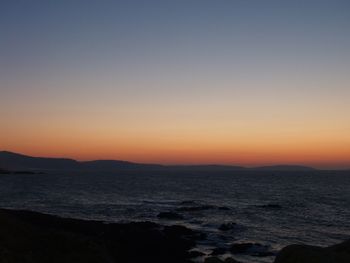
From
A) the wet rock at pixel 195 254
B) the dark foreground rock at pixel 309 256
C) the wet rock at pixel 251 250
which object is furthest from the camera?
the wet rock at pixel 251 250

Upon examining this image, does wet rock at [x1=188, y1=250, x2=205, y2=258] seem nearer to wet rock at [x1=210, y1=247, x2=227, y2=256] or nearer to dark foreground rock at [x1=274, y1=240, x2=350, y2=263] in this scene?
wet rock at [x1=210, y1=247, x2=227, y2=256]

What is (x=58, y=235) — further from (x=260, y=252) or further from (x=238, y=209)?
(x=238, y=209)

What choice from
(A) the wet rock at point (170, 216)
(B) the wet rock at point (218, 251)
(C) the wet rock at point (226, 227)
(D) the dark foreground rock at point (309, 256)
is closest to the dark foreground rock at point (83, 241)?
(B) the wet rock at point (218, 251)

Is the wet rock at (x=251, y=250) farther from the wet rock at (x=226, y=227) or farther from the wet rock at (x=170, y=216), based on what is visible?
the wet rock at (x=170, y=216)

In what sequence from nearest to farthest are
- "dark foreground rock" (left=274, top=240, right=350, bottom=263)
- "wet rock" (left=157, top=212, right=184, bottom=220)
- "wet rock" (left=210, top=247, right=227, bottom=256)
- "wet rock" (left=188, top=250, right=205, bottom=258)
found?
"dark foreground rock" (left=274, top=240, right=350, bottom=263)
"wet rock" (left=188, top=250, right=205, bottom=258)
"wet rock" (left=210, top=247, right=227, bottom=256)
"wet rock" (left=157, top=212, right=184, bottom=220)

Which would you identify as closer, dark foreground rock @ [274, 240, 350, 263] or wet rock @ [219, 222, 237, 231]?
dark foreground rock @ [274, 240, 350, 263]

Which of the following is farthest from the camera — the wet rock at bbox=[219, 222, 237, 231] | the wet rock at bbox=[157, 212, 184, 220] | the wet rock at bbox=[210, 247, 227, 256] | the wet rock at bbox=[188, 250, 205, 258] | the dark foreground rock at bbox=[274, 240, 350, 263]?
the wet rock at bbox=[157, 212, 184, 220]

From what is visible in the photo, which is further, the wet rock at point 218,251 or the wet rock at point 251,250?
the wet rock at point 251,250

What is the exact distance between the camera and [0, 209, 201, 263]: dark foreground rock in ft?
59.7

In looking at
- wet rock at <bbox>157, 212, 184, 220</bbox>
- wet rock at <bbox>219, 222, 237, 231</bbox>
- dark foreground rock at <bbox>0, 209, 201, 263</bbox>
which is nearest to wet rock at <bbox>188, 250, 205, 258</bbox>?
dark foreground rock at <bbox>0, 209, 201, 263</bbox>

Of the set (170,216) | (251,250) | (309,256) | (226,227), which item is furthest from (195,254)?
(170,216)

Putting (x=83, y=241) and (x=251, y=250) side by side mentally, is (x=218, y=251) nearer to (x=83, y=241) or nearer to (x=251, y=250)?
(x=251, y=250)

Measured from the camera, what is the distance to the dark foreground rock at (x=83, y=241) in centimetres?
1820

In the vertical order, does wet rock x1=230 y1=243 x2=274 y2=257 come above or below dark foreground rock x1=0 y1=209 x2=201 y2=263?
below
